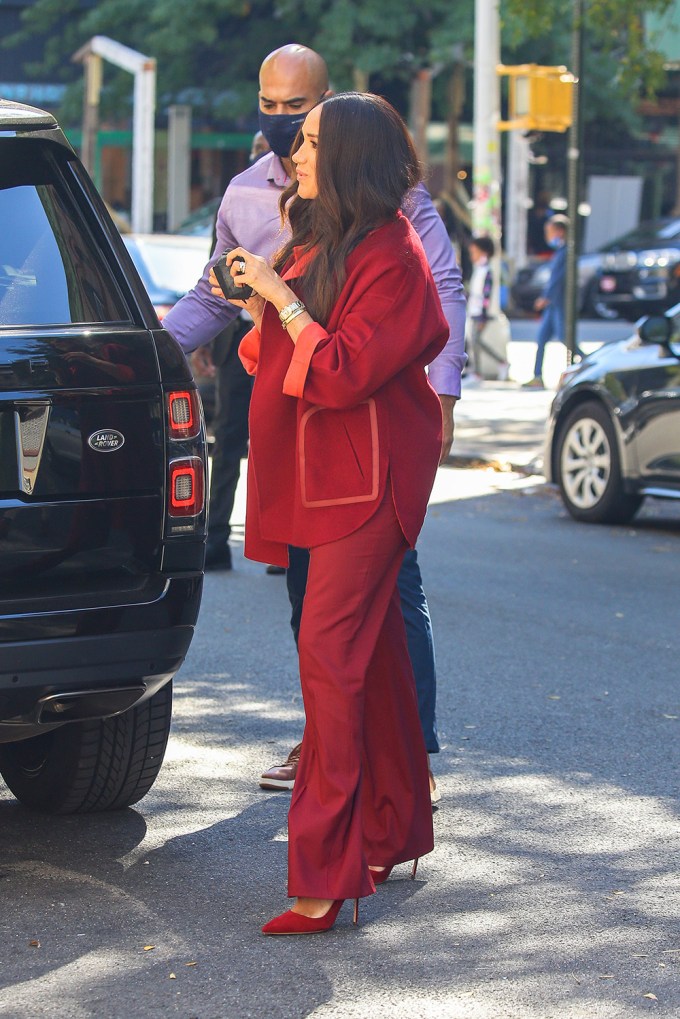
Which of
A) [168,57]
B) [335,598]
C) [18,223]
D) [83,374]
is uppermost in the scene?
[168,57]

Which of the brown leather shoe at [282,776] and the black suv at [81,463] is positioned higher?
the black suv at [81,463]

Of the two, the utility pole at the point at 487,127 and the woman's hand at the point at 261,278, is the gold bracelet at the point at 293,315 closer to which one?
the woman's hand at the point at 261,278

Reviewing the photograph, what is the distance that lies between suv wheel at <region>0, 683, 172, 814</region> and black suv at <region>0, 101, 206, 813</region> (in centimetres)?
41

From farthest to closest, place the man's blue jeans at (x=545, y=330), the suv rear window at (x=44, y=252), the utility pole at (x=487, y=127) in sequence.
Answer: the utility pole at (x=487, y=127) → the man's blue jeans at (x=545, y=330) → the suv rear window at (x=44, y=252)

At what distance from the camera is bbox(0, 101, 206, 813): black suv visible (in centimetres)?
385

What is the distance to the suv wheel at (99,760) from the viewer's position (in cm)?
452

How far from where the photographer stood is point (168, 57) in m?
31.3

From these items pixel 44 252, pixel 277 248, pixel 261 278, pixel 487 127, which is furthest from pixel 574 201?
pixel 261 278

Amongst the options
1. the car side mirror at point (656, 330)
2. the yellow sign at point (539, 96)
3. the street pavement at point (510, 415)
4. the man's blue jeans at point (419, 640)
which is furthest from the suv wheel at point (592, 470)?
the yellow sign at point (539, 96)

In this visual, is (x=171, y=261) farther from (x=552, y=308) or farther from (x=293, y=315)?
(x=293, y=315)

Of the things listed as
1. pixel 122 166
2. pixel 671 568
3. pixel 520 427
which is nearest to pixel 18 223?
pixel 671 568

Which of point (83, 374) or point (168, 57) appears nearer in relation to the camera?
point (83, 374)

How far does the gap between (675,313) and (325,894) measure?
6596mm

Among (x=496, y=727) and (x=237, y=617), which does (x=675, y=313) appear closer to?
(x=237, y=617)
